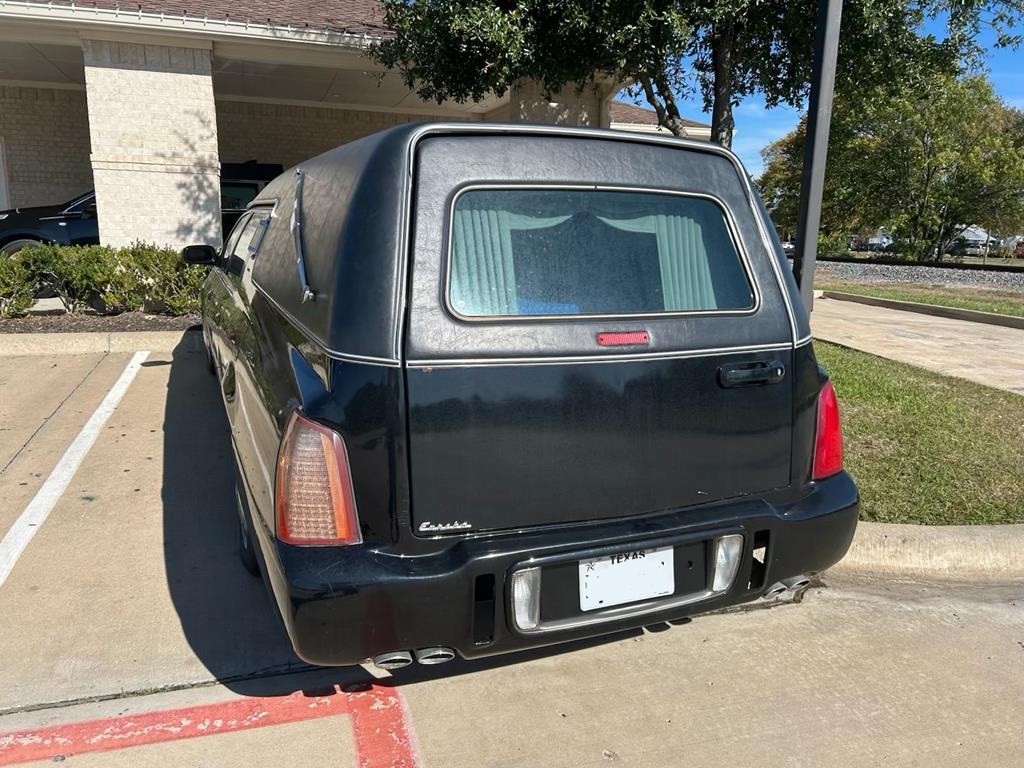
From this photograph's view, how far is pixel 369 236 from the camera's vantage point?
2.15 metres

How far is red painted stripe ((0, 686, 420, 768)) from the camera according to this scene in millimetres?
2346

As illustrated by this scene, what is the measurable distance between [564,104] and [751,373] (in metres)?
10.1

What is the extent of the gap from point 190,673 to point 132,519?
150 cm

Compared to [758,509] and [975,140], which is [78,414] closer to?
[758,509]

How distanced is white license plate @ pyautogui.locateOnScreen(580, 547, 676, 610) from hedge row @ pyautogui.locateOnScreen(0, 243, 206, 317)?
770 centimetres

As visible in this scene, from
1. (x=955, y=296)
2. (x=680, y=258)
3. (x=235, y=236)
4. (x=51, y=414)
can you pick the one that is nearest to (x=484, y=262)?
(x=680, y=258)

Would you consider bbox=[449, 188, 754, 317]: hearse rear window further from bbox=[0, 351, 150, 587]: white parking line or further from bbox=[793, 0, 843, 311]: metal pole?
bbox=[0, 351, 150, 587]: white parking line

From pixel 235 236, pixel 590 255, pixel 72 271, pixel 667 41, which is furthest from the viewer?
pixel 72 271

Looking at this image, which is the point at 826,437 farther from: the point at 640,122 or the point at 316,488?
the point at 640,122

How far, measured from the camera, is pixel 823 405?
265 cm

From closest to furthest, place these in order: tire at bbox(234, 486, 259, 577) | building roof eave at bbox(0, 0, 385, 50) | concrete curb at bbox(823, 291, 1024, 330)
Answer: tire at bbox(234, 486, 259, 577) → building roof eave at bbox(0, 0, 385, 50) → concrete curb at bbox(823, 291, 1024, 330)

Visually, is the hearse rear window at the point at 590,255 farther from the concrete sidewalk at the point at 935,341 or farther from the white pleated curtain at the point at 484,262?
the concrete sidewalk at the point at 935,341

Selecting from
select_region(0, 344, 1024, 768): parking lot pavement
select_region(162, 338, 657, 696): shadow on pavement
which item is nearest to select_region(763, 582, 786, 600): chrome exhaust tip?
select_region(0, 344, 1024, 768): parking lot pavement

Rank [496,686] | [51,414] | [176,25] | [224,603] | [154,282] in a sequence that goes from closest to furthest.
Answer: [496,686]
[224,603]
[51,414]
[154,282]
[176,25]
